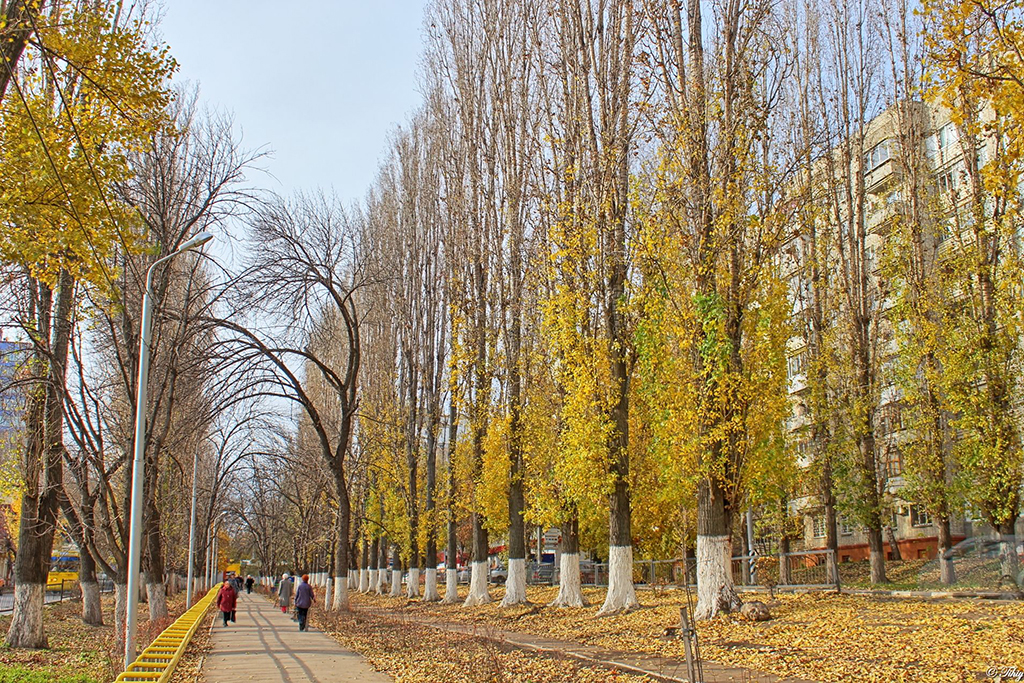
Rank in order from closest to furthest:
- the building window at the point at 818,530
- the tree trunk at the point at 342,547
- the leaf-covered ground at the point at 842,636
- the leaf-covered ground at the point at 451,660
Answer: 1. the leaf-covered ground at the point at 842,636
2. the leaf-covered ground at the point at 451,660
3. the tree trunk at the point at 342,547
4. the building window at the point at 818,530

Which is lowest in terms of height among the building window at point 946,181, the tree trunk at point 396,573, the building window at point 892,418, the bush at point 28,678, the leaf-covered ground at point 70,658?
the tree trunk at point 396,573

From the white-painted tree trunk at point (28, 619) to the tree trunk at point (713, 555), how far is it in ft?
42.0

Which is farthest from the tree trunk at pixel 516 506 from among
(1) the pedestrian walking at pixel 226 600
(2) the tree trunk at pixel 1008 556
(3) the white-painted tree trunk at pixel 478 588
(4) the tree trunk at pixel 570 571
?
(2) the tree trunk at pixel 1008 556

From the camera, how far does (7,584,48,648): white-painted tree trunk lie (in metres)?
16.7

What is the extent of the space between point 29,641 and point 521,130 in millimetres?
19748

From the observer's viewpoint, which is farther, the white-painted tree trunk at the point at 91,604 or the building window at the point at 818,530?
the building window at the point at 818,530

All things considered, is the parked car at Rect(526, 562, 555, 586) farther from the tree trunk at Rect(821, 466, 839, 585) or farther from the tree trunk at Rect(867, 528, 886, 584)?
the tree trunk at Rect(867, 528, 886, 584)

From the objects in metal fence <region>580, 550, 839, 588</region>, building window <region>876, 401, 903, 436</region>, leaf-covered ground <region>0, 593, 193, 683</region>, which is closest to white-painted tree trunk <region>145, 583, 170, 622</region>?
leaf-covered ground <region>0, 593, 193, 683</region>

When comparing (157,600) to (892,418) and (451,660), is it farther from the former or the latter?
(892,418)

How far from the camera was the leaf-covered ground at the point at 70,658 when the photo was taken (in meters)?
11.3

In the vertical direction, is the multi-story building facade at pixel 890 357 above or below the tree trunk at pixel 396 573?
above

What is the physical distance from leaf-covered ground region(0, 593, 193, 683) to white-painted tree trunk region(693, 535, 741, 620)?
980 cm

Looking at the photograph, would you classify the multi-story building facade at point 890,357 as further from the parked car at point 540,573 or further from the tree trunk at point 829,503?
the parked car at point 540,573

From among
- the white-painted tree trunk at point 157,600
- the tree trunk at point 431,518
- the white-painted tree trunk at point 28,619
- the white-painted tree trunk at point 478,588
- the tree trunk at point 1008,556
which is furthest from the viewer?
the tree trunk at point 431,518
